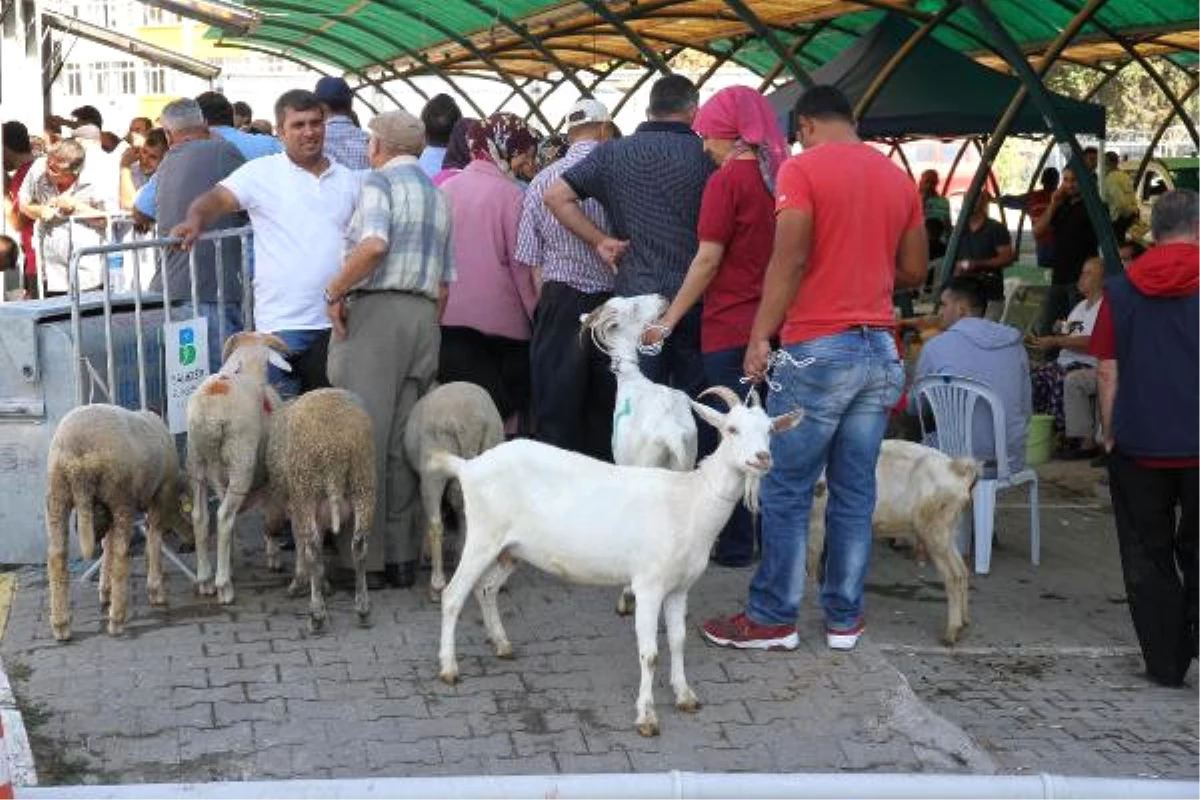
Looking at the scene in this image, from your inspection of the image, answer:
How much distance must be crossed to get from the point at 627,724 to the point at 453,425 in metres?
1.85

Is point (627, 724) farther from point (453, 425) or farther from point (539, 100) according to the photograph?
point (539, 100)

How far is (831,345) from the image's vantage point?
6137 millimetres

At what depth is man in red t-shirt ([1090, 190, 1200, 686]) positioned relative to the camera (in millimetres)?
6266

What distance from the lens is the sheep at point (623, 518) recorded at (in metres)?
5.65

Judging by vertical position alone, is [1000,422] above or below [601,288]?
below

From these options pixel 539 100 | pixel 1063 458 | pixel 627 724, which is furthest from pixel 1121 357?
pixel 539 100

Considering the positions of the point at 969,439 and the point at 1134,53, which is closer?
the point at 969,439

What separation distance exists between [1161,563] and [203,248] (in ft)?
15.3

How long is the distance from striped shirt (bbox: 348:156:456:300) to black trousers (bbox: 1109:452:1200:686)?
2.84 metres

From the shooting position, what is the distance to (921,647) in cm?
687

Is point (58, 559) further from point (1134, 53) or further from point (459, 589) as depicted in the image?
point (1134, 53)

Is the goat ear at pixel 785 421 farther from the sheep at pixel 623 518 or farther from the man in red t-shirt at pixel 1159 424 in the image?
the man in red t-shirt at pixel 1159 424

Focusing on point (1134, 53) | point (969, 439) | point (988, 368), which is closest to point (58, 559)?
→ point (969, 439)

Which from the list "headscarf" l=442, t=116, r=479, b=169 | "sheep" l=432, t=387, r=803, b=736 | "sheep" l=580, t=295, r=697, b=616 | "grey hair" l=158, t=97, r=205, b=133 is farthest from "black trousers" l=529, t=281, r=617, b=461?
"grey hair" l=158, t=97, r=205, b=133
